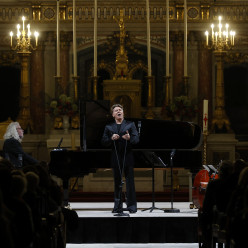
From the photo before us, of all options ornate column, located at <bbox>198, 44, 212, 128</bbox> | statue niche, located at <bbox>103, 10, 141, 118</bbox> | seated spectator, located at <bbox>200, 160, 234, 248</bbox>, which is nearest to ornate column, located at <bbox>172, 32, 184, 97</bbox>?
ornate column, located at <bbox>198, 44, 212, 128</bbox>

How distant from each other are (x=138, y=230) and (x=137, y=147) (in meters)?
2.01

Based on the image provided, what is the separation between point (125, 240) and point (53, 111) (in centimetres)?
606

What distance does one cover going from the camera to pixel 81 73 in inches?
596

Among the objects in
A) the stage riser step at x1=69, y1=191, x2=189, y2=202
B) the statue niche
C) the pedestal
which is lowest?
the stage riser step at x1=69, y1=191, x2=189, y2=202

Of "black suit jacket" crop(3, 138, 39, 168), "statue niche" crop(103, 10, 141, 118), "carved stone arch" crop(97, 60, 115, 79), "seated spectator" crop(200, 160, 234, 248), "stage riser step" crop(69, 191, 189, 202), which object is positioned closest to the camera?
"seated spectator" crop(200, 160, 234, 248)

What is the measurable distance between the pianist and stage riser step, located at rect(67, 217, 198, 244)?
71.9 inches

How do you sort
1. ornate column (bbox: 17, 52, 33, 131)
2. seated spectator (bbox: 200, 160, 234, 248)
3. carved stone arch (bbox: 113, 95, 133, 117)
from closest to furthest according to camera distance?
1. seated spectator (bbox: 200, 160, 234, 248)
2. carved stone arch (bbox: 113, 95, 133, 117)
3. ornate column (bbox: 17, 52, 33, 131)

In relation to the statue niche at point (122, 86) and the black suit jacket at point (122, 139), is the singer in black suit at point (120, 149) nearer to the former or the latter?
the black suit jacket at point (122, 139)

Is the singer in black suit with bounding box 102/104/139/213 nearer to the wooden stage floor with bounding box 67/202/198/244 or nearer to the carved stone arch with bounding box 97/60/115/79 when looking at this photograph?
the wooden stage floor with bounding box 67/202/198/244

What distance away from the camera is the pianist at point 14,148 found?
32.4 feet

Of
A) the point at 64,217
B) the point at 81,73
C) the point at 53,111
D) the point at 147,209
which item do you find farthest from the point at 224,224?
the point at 81,73

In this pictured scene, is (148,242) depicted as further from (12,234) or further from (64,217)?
(12,234)

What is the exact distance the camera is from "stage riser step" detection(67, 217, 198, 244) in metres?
8.35

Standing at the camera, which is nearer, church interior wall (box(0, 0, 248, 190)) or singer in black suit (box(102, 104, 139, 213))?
singer in black suit (box(102, 104, 139, 213))
